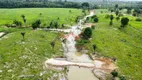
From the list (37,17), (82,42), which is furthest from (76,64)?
(37,17)

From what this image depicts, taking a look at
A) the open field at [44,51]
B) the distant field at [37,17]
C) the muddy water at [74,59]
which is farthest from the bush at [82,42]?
the distant field at [37,17]

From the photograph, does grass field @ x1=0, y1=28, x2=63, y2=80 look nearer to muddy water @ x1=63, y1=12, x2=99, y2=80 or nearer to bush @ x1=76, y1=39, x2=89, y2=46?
muddy water @ x1=63, y1=12, x2=99, y2=80

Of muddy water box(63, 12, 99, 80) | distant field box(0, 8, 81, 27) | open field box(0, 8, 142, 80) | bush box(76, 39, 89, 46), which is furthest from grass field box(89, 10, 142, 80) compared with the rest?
distant field box(0, 8, 81, 27)

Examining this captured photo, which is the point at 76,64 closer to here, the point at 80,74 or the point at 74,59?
the point at 74,59

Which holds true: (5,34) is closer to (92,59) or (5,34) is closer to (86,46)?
(86,46)

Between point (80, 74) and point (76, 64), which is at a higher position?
point (76, 64)

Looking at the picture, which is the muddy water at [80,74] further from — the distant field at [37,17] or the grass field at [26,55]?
the distant field at [37,17]
